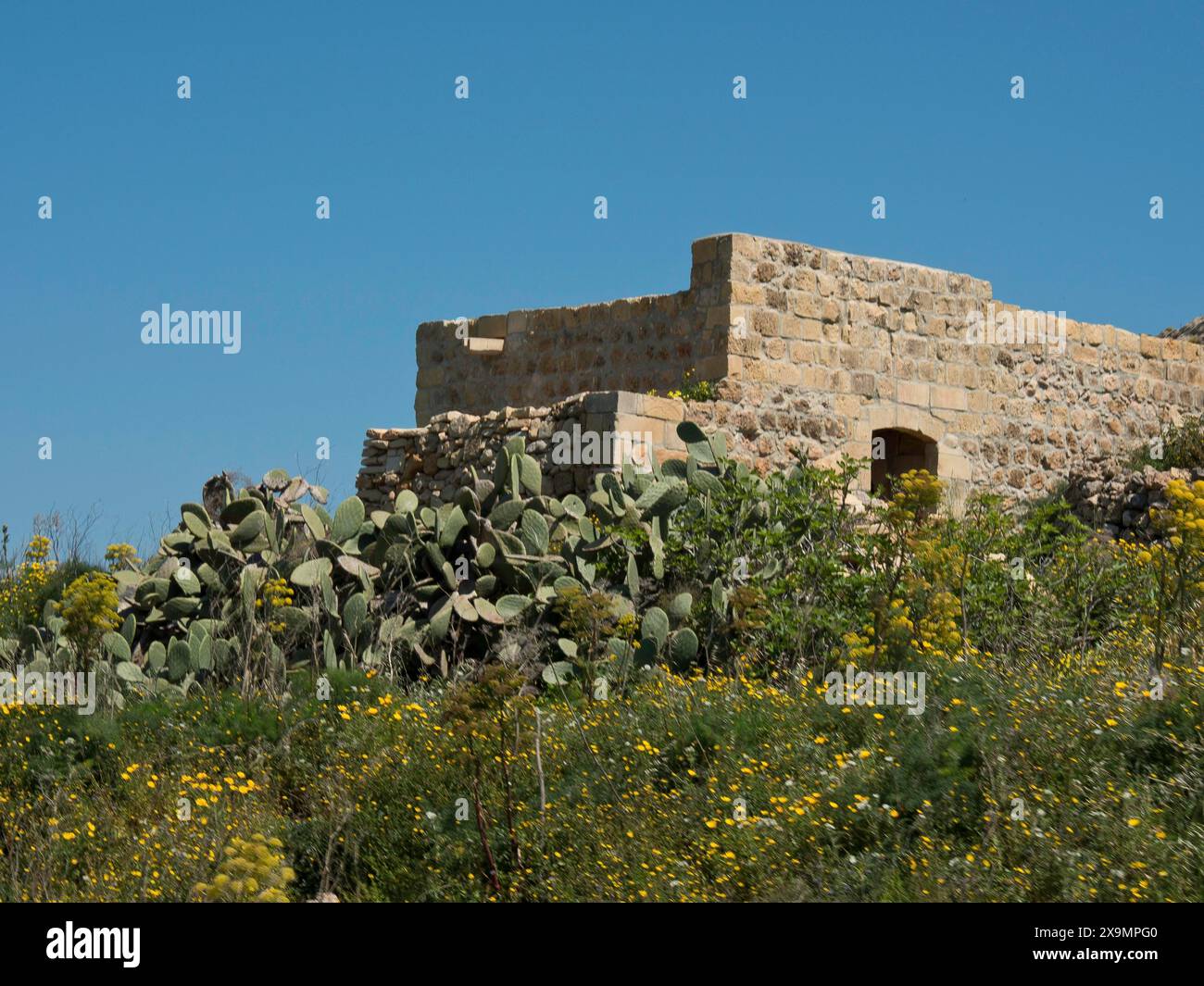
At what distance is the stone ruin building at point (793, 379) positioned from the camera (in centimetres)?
1321

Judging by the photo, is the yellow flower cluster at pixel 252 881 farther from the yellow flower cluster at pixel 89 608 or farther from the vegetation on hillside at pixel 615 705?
the yellow flower cluster at pixel 89 608

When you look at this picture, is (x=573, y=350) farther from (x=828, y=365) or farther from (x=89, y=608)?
(x=89, y=608)

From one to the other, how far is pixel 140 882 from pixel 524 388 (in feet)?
28.8

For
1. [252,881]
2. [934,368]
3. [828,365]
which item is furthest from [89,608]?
[934,368]

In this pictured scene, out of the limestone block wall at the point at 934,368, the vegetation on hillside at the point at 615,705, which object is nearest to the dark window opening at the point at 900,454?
the limestone block wall at the point at 934,368

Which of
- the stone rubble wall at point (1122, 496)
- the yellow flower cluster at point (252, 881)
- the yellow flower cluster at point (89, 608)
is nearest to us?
the yellow flower cluster at point (252, 881)

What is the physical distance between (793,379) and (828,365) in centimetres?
47

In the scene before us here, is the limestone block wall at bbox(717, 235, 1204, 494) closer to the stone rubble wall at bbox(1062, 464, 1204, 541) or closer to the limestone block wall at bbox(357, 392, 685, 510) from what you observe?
the stone rubble wall at bbox(1062, 464, 1204, 541)

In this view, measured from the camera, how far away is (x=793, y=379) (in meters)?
13.7

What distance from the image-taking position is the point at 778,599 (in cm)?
1051

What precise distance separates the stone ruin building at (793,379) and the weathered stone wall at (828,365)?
2 centimetres
